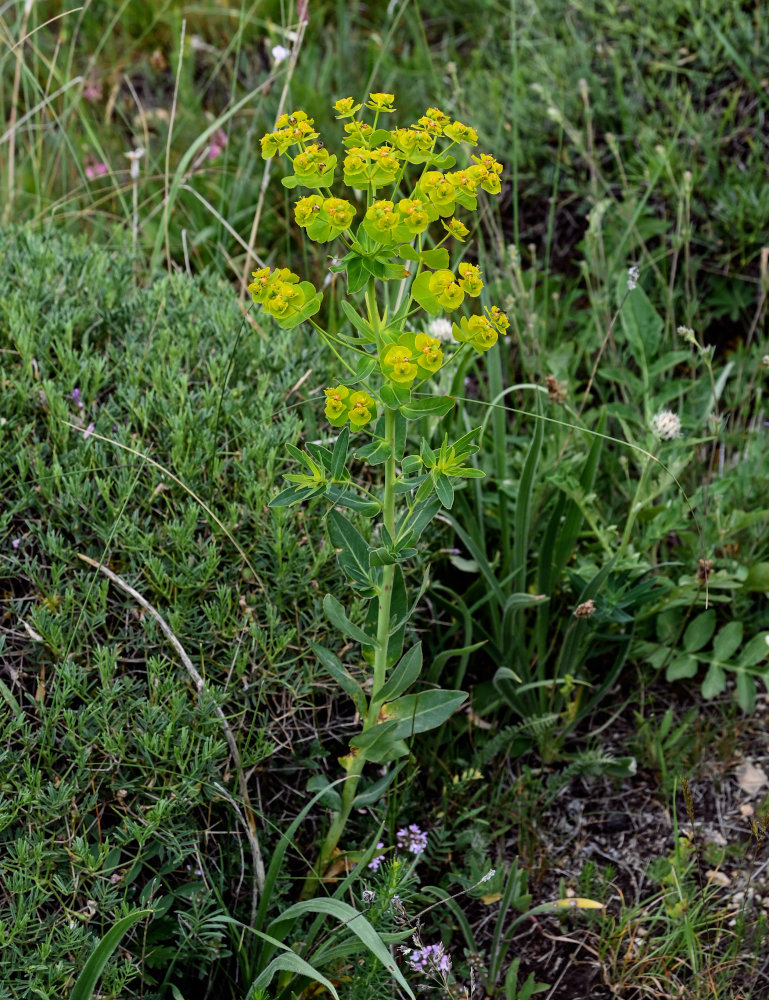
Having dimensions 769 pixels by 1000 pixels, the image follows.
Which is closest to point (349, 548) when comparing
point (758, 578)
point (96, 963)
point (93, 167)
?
point (96, 963)

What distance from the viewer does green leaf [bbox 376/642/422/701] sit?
1.62 m

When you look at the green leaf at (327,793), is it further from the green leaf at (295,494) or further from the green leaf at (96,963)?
the green leaf at (295,494)

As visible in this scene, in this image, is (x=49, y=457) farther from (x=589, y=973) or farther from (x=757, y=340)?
(x=757, y=340)

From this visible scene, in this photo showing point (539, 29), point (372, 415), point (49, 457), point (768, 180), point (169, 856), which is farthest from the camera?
point (539, 29)

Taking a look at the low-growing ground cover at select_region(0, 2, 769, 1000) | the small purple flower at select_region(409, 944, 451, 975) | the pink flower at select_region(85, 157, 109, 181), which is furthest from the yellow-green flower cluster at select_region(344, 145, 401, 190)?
the pink flower at select_region(85, 157, 109, 181)

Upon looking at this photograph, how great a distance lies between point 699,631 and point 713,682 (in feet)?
0.47

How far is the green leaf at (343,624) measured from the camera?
5.26 ft

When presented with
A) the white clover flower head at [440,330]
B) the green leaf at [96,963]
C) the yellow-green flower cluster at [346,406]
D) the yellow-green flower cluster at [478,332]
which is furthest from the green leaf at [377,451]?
the white clover flower head at [440,330]

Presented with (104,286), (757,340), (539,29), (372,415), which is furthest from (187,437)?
(539,29)

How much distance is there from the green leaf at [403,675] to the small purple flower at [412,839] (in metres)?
0.34

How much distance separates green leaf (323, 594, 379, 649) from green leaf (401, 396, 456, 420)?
0.36m

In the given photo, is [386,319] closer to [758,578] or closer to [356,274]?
[356,274]

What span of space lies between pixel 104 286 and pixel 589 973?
1.93 meters

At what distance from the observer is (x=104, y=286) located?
2.46m
